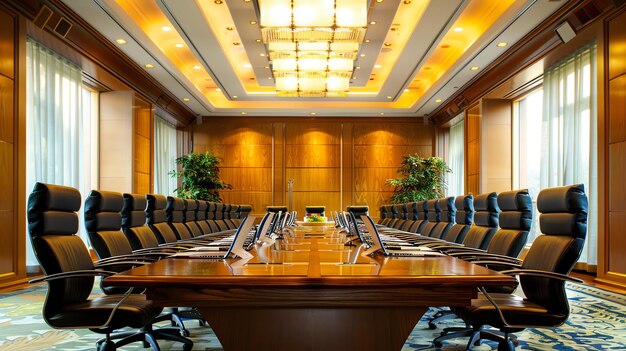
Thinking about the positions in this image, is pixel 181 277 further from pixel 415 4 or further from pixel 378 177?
pixel 378 177

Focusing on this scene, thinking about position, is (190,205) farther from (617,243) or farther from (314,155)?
(314,155)

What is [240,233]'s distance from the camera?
2.87 metres

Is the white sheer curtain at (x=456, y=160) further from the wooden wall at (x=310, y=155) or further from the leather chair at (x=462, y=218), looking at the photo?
the leather chair at (x=462, y=218)

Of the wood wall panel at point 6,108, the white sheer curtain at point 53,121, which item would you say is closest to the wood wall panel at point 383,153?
the white sheer curtain at point 53,121

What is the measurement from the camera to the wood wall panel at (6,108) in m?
6.47

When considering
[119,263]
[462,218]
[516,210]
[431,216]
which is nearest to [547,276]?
[516,210]

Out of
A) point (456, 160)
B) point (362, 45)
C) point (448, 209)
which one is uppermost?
point (362, 45)

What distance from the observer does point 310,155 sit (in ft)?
53.8

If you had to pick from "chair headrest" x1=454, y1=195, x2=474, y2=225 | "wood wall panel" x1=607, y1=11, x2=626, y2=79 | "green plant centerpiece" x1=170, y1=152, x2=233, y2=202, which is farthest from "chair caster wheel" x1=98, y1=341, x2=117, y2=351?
"green plant centerpiece" x1=170, y1=152, x2=233, y2=202

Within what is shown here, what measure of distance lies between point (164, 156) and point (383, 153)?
20.3 feet

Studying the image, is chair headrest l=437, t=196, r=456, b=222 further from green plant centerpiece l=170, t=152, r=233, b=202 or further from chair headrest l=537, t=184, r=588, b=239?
green plant centerpiece l=170, t=152, r=233, b=202

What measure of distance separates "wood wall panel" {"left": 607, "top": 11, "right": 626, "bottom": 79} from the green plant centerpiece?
10.4 meters

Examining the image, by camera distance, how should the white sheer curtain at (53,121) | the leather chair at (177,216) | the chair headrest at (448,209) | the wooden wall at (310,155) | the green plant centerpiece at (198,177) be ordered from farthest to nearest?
the wooden wall at (310,155), the green plant centerpiece at (198,177), the white sheer curtain at (53,121), the chair headrest at (448,209), the leather chair at (177,216)

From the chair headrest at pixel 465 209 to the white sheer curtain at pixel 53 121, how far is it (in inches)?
230
